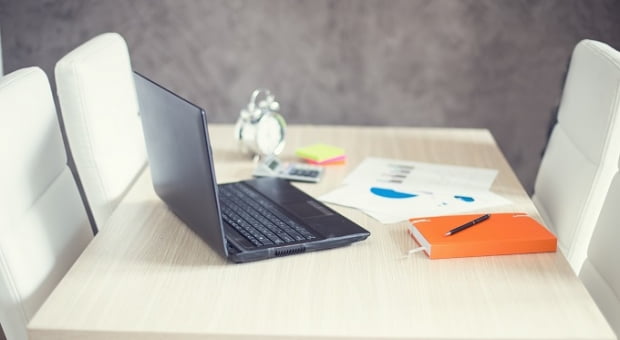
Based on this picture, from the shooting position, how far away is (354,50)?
2.44m

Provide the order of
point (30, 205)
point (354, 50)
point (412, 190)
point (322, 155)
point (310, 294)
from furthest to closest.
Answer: point (354, 50), point (322, 155), point (412, 190), point (30, 205), point (310, 294)

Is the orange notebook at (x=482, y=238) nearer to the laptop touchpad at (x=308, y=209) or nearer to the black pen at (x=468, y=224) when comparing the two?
the black pen at (x=468, y=224)

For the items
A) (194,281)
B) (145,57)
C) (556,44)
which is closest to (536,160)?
(556,44)

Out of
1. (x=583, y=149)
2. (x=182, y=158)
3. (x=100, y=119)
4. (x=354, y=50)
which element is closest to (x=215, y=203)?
(x=182, y=158)

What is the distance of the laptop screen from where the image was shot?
1222 millimetres

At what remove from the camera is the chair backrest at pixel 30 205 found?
1.31 metres

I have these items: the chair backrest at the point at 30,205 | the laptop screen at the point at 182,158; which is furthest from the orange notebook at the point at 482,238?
the chair backrest at the point at 30,205

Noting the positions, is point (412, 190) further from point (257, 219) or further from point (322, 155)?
point (257, 219)

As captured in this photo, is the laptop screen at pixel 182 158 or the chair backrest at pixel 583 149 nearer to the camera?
the laptop screen at pixel 182 158

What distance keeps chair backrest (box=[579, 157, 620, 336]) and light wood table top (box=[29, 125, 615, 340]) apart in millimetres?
154

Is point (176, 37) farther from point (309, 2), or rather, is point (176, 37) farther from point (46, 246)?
point (46, 246)

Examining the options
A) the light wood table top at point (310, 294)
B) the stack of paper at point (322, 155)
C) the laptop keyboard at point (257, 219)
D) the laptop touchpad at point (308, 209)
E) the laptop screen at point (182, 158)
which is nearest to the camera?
the light wood table top at point (310, 294)

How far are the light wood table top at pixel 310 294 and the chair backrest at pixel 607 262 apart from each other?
0.15 metres

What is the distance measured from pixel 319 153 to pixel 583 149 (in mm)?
635
